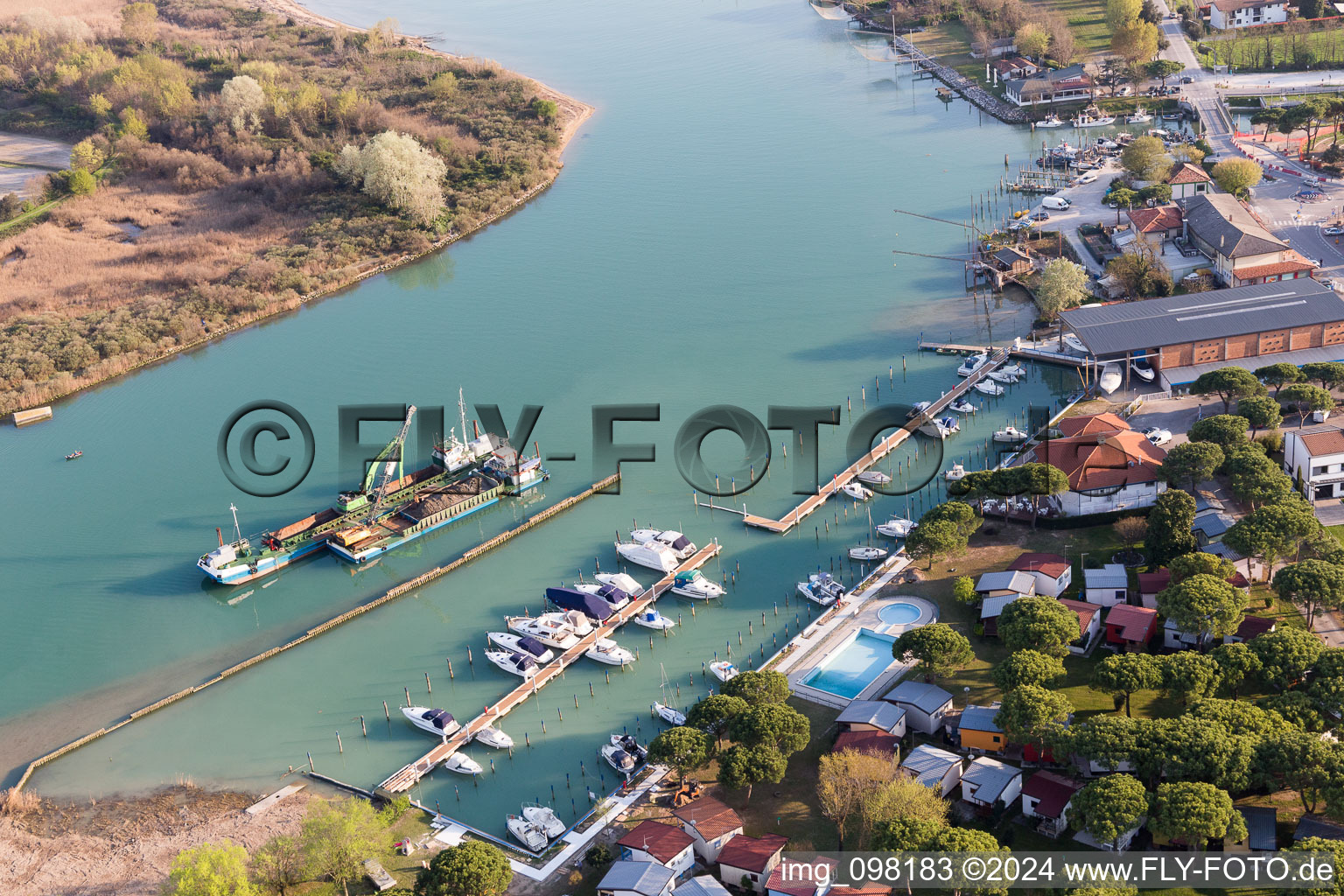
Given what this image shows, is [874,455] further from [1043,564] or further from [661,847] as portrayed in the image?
[661,847]

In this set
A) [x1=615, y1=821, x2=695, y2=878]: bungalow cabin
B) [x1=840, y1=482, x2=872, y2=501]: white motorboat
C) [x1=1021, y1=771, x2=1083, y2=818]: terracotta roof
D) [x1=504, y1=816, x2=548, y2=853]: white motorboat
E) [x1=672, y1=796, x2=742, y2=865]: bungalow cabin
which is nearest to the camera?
[x1=615, y1=821, x2=695, y2=878]: bungalow cabin

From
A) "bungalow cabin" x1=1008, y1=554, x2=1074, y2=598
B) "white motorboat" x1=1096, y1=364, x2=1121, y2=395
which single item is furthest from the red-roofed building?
"white motorboat" x1=1096, y1=364, x2=1121, y2=395

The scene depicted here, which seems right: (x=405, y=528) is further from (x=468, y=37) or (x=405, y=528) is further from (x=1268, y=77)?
(x=468, y=37)

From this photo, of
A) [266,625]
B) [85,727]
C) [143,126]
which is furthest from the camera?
[143,126]

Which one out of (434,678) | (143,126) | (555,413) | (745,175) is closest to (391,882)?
(434,678)

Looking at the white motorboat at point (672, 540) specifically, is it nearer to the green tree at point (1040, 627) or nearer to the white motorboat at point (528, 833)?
the green tree at point (1040, 627)

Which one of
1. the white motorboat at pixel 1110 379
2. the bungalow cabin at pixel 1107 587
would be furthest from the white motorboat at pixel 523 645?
the white motorboat at pixel 1110 379

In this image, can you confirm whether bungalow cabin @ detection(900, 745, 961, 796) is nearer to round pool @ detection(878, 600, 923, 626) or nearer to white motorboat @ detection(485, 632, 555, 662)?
round pool @ detection(878, 600, 923, 626)
